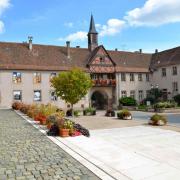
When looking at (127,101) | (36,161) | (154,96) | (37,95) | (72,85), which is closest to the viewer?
(36,161)

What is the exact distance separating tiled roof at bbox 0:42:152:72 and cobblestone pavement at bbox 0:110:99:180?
27.9 m

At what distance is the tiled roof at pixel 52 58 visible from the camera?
39812 mm

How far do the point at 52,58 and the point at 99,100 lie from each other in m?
10.2

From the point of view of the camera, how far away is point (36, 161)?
29.6 feet

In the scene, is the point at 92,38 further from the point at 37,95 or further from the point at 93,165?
the point at 93,165

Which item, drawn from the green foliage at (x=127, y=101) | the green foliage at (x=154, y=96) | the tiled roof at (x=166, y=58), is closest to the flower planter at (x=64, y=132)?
the green foliage at (x=127, y=101)

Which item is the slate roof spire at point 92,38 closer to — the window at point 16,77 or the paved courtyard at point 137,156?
the window at point 16,77

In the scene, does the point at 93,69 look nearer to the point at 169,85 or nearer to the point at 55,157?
the point at 169,85

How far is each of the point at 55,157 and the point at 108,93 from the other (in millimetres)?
36296

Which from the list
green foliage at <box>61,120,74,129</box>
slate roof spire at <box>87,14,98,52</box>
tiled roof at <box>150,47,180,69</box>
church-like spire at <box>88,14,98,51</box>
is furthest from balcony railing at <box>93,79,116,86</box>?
green foliage at <box>61,120,74,129</box>

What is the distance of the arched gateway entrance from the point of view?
1816 inches

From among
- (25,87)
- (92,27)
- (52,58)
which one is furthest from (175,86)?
(25,87)

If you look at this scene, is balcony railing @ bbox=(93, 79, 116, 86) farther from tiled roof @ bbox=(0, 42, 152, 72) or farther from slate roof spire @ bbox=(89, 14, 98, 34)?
slate roof spire @ bbox=(89, 14, 98, 34)

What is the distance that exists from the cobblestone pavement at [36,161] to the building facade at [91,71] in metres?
27.1
